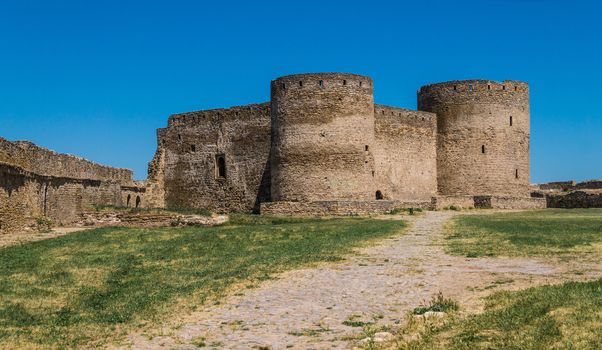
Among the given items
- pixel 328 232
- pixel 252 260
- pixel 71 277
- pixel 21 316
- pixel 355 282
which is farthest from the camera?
pixel 328 232

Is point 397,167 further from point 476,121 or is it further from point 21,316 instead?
point 21,316

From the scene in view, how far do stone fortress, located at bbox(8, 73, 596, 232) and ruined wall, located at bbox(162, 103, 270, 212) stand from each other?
6 centimetres

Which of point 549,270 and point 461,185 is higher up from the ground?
point 461,185

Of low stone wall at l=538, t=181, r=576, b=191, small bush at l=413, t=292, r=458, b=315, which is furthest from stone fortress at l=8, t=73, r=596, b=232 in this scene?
small bush at l=413, t=292, r=458, b=315

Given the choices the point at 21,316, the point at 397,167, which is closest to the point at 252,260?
the point at 21,316

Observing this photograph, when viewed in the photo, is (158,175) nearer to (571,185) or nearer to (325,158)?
(325,158)

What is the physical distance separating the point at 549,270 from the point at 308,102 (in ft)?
71.8

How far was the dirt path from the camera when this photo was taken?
24.4ft

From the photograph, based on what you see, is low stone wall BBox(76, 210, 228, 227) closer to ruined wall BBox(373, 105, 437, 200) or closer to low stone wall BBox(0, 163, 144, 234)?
low stone wall BBox(0, 163, 144, 234)

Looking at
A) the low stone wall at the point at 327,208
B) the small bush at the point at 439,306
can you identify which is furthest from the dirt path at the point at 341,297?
the low stone wall at the point at 327,208

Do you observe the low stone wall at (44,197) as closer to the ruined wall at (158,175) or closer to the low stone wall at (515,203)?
the ruined wall at (158,175)

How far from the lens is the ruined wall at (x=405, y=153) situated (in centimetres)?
3562

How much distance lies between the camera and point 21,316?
9148mm

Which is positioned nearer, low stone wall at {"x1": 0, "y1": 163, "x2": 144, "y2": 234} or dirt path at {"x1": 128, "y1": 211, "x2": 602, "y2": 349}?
dirt path at {"x1": 128, "y1": 211, "x2": 602, "y2": 349}
